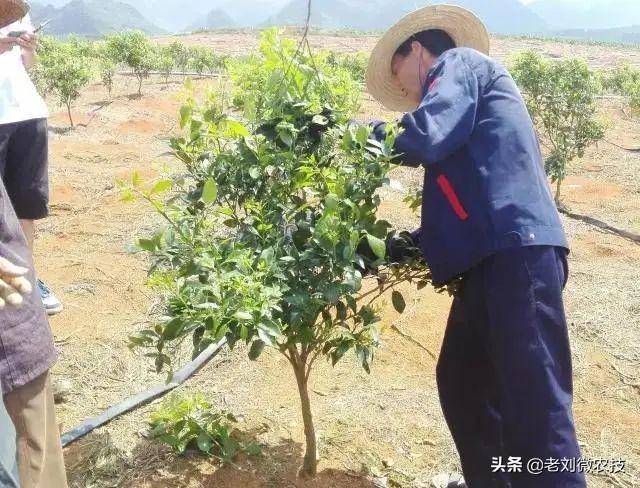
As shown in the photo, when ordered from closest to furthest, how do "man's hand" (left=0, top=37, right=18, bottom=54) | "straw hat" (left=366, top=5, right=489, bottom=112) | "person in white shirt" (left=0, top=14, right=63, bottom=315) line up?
1. "person in white shirt" (left=0, top=14, right=63, bottom=315)
2. "man's hand" (left=0, top=37, right=18, bottom=54)
3. "straw hat" (left=366, top=5, right=489, bottom=112)

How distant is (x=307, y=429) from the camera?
2.30m

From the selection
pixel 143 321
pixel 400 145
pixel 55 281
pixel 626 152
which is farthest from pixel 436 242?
pixel 626 152

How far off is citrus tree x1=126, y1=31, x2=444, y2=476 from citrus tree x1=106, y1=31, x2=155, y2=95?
17.2 m

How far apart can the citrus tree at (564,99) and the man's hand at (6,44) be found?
638cm

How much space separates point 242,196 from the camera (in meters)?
1.88

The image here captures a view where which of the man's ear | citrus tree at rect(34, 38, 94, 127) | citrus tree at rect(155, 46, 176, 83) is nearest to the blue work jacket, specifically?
the man's ear

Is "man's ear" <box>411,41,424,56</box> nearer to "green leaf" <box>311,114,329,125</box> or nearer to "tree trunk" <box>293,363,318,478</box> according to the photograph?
"green leaf" <box>311,114,329,125</box>

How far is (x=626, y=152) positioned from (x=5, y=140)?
10.8 meters

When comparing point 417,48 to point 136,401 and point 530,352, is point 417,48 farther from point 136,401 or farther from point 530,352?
point 136,401

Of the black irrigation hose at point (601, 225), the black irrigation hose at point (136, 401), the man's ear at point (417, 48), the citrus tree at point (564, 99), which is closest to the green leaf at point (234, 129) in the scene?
the man's ear at point (417, 48)

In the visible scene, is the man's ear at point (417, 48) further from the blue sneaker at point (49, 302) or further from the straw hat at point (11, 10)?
the blue sneaker at point (49, 302)

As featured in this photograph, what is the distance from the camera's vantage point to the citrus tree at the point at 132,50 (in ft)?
58.3

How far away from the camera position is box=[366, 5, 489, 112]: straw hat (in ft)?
7.23

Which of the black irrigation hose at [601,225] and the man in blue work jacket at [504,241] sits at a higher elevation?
the man in blue work jacket at [504,241]
